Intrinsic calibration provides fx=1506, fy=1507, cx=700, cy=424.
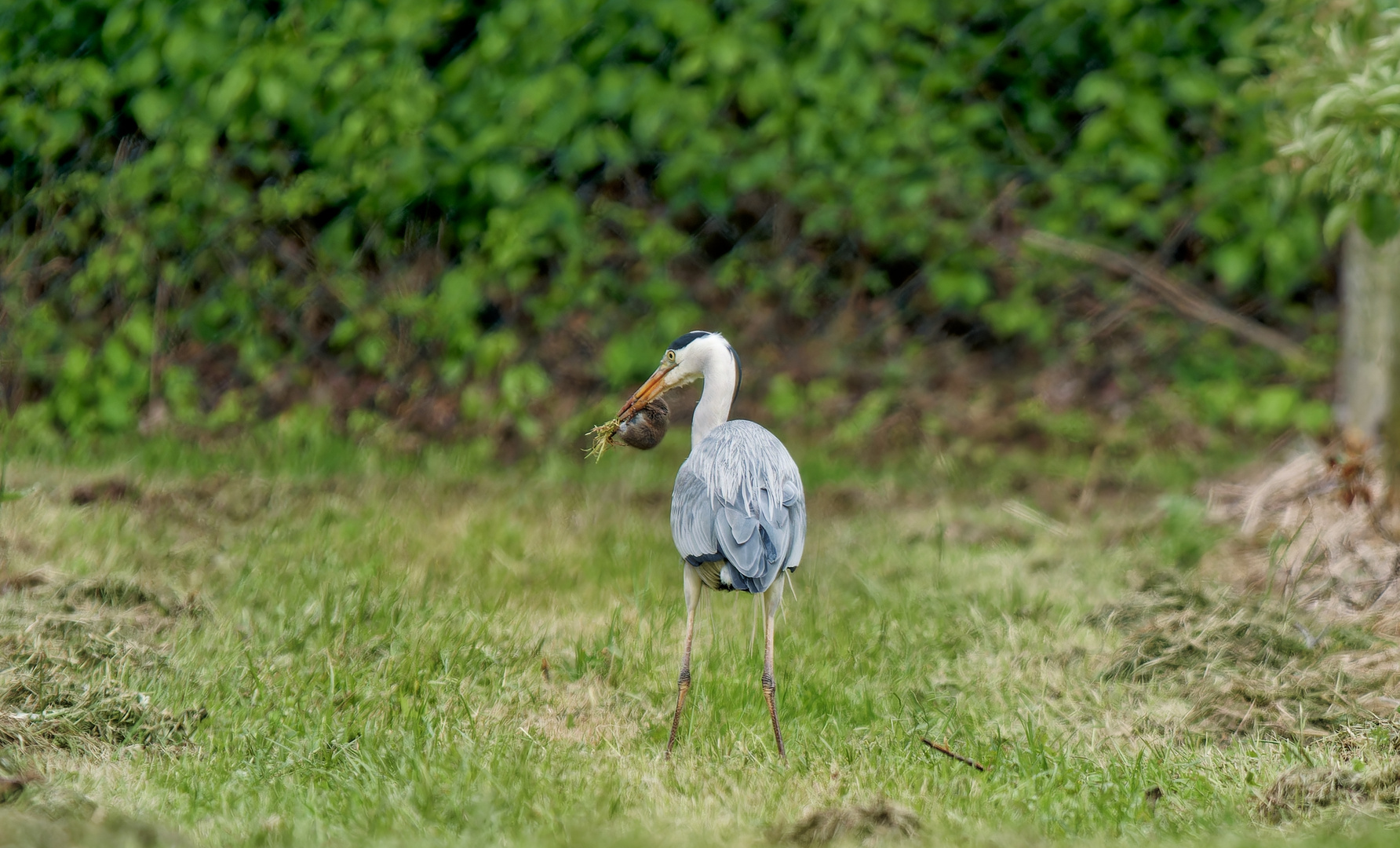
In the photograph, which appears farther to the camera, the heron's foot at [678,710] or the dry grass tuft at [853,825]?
the heron's foot at [678,710]

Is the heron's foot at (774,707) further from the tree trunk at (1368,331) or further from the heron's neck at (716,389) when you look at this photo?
the tree trunk at (1368,331)

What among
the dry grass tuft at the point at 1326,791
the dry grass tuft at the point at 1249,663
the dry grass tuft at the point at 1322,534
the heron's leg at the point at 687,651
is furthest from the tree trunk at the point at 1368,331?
the heron's leg at the point at 687,651

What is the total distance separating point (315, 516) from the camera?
15.5ft

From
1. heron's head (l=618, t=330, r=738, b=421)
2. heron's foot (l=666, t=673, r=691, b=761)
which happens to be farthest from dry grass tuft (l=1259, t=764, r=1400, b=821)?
heron's head (l=618, t=330, r=738, b=421)

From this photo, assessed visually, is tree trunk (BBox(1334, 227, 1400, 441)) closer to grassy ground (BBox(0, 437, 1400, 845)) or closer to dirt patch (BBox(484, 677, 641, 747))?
grassy ground (BBox(0, 437, 1400, 845))

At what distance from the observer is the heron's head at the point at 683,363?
3449mm

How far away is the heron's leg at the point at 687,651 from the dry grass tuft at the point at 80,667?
1008 mm

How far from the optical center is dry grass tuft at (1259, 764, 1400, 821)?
8.96ft

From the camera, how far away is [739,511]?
124 inches

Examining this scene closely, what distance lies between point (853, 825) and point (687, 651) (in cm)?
76

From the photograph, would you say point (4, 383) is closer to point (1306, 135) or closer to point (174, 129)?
point (174, 129)

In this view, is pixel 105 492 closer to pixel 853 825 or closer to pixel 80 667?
pixel 80 667

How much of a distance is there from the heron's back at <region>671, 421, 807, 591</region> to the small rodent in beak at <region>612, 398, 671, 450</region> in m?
0.22

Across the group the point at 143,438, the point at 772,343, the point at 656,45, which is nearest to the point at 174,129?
the point at 143,438
